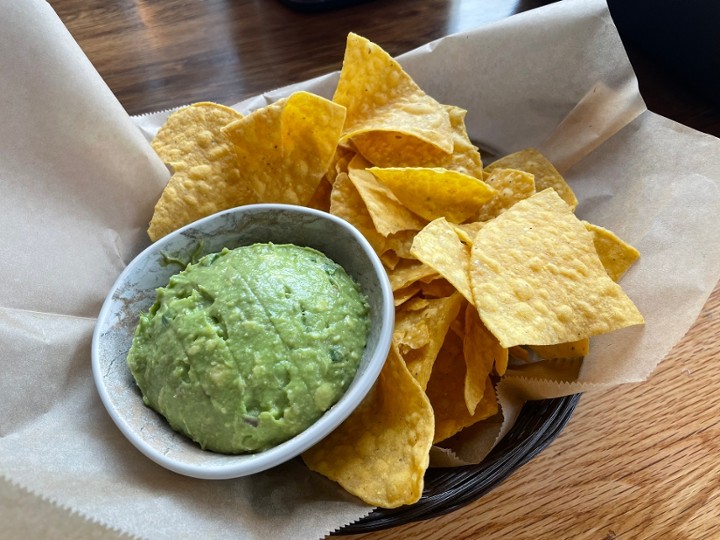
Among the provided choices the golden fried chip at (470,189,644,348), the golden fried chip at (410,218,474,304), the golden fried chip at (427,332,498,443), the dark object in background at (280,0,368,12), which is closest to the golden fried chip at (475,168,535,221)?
the golden fried chip at (470,189,644,348)

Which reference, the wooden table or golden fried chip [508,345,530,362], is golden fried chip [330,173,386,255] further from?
the wooden table

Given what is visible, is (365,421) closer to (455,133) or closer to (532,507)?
(532,507)

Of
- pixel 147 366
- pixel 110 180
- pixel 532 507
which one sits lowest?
pixel 532 507

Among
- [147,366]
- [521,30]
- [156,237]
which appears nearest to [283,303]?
[147,366]

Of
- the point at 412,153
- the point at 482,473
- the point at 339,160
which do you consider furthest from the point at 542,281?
the point at 339,160

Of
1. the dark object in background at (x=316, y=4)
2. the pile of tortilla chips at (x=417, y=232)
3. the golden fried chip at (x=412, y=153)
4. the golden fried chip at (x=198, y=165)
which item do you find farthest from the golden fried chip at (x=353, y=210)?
the dark object in background at (x=316, y=4)

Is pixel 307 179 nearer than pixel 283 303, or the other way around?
pixel 283 303

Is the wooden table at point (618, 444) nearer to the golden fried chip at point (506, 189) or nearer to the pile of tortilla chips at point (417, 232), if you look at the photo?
the pile of tortilla chips at point (417, 232)
